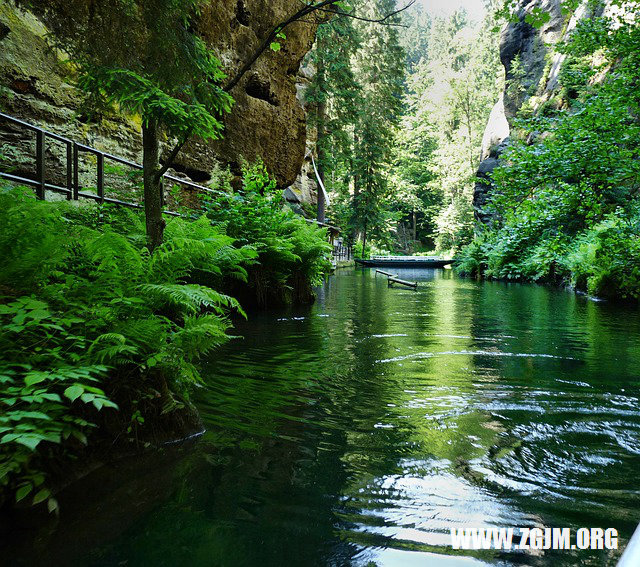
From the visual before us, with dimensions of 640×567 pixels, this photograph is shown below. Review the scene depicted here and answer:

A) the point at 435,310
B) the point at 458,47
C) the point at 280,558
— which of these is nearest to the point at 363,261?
the point at 435,310

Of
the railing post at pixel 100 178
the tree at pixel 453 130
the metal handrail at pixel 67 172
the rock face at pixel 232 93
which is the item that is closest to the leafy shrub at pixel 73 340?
the metal handrail at pixel 67 172

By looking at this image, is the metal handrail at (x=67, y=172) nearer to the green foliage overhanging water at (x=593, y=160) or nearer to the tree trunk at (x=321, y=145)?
the green foliage overhanging water at (x=593, y=160)

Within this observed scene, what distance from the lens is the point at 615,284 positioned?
11891mm

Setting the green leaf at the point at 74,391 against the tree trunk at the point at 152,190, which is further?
the tree trunk at the point at 152,190

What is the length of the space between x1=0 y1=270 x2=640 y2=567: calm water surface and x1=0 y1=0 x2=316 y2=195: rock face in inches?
207

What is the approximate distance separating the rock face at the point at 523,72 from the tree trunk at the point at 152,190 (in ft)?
90.6

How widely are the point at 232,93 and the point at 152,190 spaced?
9.80 metres

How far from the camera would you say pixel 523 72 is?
3294cm

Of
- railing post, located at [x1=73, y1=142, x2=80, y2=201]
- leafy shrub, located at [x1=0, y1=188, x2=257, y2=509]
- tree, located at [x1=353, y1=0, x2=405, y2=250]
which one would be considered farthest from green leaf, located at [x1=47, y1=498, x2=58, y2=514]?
tree, located at [x1=353, y1=0, x2=405, y2=250]

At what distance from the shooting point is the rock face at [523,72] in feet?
97.0

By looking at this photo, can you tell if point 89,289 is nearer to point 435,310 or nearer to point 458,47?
point 435,310

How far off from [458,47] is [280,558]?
252ft

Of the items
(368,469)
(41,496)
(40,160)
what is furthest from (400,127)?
(41,496)

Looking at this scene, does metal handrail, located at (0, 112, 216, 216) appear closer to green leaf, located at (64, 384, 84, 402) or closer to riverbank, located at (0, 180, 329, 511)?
riverbank, located at (0, 180, 329, 511)
